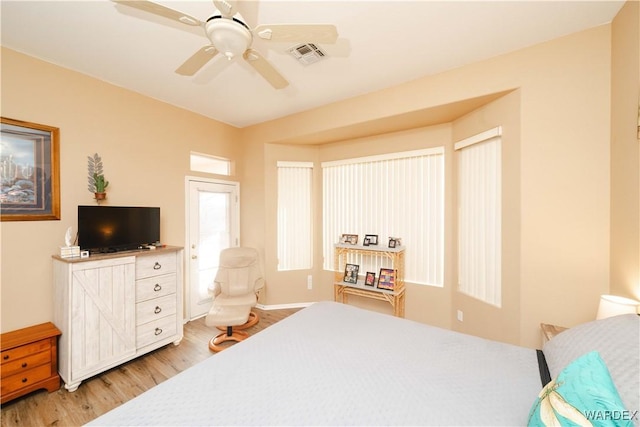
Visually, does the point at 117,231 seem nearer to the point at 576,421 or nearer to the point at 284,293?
the point at 284,293

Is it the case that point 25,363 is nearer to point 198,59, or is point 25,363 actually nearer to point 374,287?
point 198,59

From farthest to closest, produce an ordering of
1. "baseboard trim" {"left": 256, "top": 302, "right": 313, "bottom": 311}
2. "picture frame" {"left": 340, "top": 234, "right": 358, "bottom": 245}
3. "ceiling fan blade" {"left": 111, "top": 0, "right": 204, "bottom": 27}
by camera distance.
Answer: "baseboard trim" {"left": 256, "top": 302, "right": 313, "bottom": 311}
"picture frame" {"left": 340, "top": 234, "right": 358, "bottom": 245}
"ceiling fan blade" {"left": 111, "top": 0, "right": 204, "bottom": 27}

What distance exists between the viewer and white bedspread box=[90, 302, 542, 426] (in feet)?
3.33

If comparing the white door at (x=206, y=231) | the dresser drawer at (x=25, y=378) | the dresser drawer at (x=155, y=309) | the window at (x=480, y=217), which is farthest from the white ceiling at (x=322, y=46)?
the dresser drawer at (x=25, y=378)

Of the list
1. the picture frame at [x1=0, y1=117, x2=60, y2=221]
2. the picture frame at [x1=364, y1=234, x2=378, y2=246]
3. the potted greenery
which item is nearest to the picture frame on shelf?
the picture frame at [x1=364, y1=234, x2=378, y2=246]

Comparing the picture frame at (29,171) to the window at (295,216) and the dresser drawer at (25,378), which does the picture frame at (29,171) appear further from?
the window at (295,216)

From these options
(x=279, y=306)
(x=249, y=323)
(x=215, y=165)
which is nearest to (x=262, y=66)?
(x=215, y=165)

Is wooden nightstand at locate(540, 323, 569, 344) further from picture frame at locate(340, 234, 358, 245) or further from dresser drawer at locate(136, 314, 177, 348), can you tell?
dresser drawer at locate(136, 314, 177, 348)

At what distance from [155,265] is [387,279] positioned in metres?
2.70

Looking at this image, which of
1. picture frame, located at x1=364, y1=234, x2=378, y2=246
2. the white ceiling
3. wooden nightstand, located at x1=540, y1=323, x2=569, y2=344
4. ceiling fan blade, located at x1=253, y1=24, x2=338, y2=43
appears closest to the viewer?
ceiling fan blade, located at x1=253, y1=24, x2=338, y2=43

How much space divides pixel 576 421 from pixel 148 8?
239 cm

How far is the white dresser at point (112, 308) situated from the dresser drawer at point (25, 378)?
102 mm

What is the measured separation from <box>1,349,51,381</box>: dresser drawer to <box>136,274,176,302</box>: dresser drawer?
27.2 inches

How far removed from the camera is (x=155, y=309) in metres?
2.63
